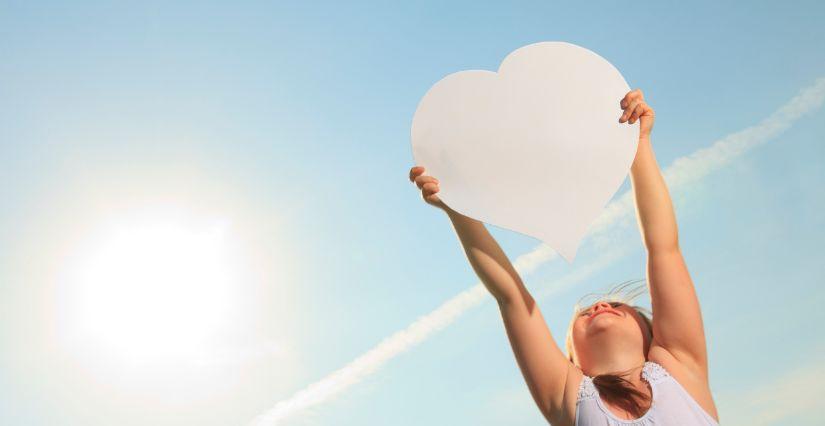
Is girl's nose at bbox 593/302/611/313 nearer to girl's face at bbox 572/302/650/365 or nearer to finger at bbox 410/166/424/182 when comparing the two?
girl's face at bbox 572/302/650/365

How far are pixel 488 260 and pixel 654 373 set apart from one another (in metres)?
1.02

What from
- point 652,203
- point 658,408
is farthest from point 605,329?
point 652,203

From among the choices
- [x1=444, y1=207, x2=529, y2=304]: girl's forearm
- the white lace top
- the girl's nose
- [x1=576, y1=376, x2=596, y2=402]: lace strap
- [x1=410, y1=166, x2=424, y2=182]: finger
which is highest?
[x1=410, y1=166, x2=424, y2=182]: finger

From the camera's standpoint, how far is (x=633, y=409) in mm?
3682

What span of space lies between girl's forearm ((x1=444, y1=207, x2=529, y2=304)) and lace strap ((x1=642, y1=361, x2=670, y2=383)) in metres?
0.72

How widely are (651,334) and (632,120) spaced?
4.00 feet

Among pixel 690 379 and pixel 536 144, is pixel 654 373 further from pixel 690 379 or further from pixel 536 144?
pixel 536 144

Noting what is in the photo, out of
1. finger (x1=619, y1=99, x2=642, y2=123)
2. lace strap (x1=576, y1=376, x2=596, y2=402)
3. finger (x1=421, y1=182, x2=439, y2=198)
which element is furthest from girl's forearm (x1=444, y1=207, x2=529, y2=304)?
finger (x1=619, y1=99, x2=642, y2=123)

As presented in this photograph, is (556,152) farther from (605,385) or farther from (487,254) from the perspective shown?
(605,385)

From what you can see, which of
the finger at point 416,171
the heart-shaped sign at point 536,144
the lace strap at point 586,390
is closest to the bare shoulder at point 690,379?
the lace strap at point 586,390

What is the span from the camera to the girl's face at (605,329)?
159 inches

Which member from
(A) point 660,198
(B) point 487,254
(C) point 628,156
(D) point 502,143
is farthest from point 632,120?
(B) point 487,254

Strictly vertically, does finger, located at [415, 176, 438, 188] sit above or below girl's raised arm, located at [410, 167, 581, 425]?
above

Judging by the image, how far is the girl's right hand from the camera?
154 inches
